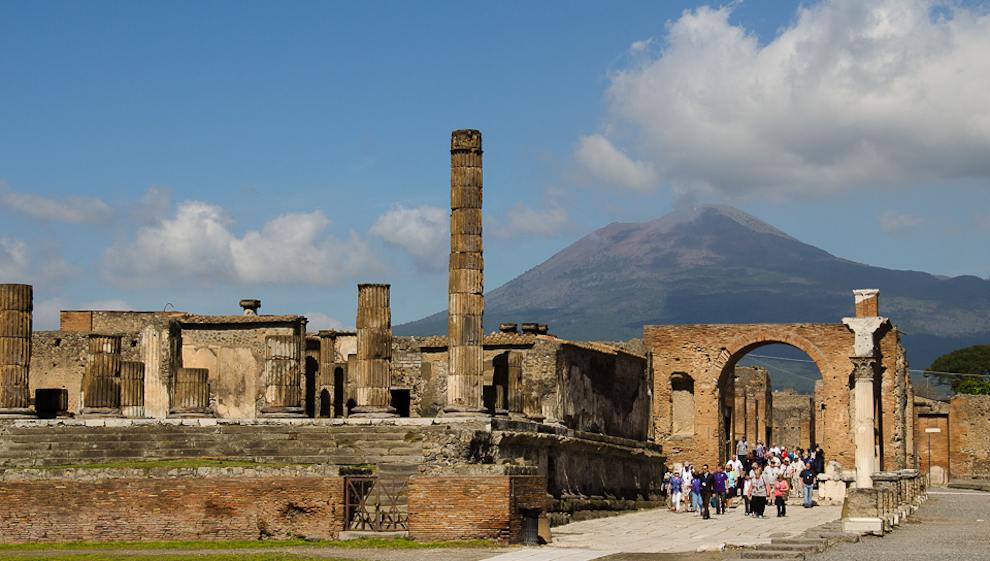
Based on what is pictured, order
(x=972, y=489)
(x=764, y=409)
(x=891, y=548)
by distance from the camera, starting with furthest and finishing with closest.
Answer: (x=764, y=409) < (x=972, y=489) < (x=891, y=548)

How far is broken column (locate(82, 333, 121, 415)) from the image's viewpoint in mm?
38500

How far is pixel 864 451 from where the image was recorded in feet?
137

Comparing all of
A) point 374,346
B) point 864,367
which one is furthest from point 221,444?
point 864,367

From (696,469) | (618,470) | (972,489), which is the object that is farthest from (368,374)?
(972,489)

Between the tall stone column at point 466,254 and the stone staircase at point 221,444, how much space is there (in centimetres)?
279

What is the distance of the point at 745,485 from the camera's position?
39.7 metres

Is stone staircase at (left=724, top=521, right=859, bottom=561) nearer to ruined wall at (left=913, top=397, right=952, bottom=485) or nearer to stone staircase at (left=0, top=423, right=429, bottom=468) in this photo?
stone staircase at (left=0, top=423, right=429, bottom=468)

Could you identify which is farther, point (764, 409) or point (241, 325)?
point (764, 409)

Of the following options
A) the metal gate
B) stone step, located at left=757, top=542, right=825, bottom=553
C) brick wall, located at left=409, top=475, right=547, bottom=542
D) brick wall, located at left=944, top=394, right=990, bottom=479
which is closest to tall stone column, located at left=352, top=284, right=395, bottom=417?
the metal gate

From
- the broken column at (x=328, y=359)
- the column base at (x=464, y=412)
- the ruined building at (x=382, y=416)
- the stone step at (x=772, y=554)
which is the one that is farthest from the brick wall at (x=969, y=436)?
the stone step at (x=772, y=554)

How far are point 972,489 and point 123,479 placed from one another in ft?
128

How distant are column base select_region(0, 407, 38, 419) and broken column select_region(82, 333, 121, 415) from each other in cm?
155

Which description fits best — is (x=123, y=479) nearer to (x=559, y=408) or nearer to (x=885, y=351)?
(x=559, y=408)

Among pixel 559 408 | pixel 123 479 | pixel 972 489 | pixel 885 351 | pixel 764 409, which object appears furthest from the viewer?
pixel 764 409
